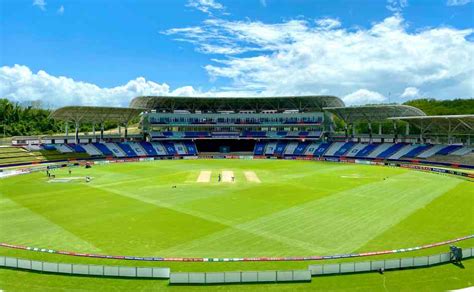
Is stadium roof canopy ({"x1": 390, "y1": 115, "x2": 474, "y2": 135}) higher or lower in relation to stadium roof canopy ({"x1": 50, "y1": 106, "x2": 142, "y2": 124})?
lower

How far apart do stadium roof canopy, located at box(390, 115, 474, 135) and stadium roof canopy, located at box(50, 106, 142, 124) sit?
68.2 meters

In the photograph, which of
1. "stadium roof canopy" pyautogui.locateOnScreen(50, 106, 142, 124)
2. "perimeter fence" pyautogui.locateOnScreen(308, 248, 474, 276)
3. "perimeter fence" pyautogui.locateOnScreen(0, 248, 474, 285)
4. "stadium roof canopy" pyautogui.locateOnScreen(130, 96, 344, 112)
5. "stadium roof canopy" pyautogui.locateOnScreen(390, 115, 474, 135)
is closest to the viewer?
"perimeter fence" pyautogui.locateOnScreen(0, 248, 474, 285)

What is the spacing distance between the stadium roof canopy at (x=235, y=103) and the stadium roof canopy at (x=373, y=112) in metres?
4.51

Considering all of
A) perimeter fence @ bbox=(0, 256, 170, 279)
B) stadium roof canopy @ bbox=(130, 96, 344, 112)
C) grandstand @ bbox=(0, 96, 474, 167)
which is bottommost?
perimeter fence @ bbox=(0, 256, 170, 279)

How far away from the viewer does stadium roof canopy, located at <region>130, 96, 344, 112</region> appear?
4001 inches

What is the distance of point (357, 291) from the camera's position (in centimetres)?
1816

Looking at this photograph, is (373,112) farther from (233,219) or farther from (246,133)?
(233,219)

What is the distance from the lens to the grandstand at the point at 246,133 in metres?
87.2

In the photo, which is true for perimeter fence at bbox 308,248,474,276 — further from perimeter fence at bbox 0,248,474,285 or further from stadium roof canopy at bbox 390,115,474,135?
stadium roof canopy at bbox 390,115,474,135

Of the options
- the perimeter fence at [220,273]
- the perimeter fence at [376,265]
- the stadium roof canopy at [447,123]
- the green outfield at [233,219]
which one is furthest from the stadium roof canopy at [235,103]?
the perimeter fence at [220,273]

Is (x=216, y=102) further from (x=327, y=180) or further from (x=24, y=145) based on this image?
(x=327, y=180)

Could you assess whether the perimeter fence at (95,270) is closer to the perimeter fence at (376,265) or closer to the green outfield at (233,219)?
the green outfield at (233,219)

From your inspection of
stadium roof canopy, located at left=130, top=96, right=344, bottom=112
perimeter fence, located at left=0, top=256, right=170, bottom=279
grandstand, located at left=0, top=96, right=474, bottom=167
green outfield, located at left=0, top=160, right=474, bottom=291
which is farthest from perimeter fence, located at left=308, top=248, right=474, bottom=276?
stadium roof canopy, located at left=130, top=96, right=344, bottom=112

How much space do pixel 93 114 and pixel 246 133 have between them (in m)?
43.1
